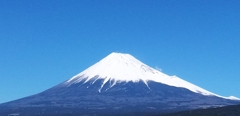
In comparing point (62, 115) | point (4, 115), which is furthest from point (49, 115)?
point (4, 115)

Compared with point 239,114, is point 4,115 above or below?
above

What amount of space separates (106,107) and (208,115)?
12117 cm

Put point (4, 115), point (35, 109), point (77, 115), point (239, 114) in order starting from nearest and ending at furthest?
point (239, 114) → point (77, 115) → point (4, 115) → point (35, 109)

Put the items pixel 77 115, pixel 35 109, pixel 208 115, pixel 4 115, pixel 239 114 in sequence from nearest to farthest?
pixel 239 114 → pixel 208 115 → pixel 77 115 → pixel 4 115 → pixel 35 109

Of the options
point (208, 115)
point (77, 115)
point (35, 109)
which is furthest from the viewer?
point (35, 109)

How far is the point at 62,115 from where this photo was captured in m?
155

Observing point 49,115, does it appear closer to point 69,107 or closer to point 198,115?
point 69,107

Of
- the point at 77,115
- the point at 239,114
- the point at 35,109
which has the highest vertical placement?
the point at 35,109

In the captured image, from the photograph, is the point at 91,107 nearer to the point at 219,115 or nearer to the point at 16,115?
the point at 16,115

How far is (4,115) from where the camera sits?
540 ft

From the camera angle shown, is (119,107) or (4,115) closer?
(4,115)

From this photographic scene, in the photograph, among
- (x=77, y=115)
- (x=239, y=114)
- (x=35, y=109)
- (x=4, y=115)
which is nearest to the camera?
(x=239, y=114)

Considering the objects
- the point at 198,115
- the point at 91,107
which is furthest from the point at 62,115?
the point at 198,115

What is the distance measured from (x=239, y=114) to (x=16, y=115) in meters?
112
